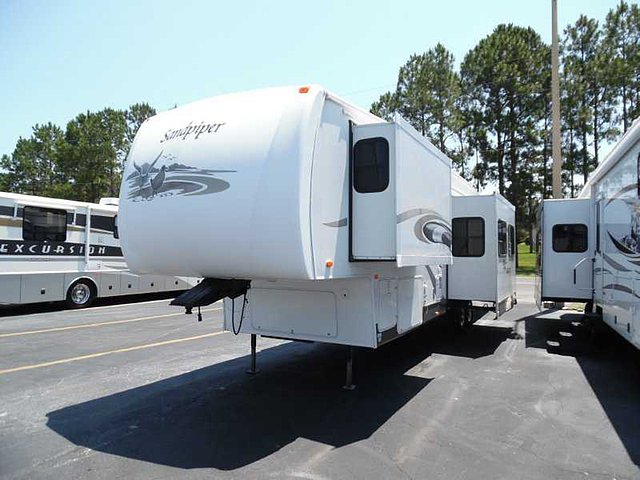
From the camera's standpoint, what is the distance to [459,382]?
19.3 feet

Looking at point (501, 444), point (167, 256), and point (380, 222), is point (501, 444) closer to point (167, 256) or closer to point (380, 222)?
point (380, 222)

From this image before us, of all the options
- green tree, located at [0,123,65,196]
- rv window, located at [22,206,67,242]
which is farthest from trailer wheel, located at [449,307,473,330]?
green tree, located at [0,123,65,196]

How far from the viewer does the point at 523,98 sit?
27.2 meters

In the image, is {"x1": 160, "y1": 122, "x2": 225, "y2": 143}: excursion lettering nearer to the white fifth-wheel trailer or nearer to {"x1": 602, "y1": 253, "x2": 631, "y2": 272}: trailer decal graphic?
the white fifth-wheel trailer

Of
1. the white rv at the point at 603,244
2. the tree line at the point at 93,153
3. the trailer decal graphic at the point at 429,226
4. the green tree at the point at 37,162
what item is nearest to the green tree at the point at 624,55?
the white rv at the point at 603,244

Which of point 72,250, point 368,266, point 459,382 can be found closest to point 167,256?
point 368,266

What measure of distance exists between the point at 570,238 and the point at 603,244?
1.94 meters

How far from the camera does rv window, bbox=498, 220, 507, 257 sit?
8453 mm

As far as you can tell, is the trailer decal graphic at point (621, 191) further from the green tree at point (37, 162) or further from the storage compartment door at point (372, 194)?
the green tree at point (37, 162)

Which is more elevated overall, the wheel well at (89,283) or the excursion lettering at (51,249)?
the excursion lettering at (51,249)

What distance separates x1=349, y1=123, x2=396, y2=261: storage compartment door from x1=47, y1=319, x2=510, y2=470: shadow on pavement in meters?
1.64

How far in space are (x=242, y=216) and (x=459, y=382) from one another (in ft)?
11.9

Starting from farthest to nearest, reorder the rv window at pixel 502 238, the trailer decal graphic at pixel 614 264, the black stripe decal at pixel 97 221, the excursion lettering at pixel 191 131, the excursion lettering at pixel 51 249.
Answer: the black stripe decal at pixel 97 221, the excursion lettering at pixel 51 249, the rv window at pixel 502 238, the trailer decal graphic at pixel 614 264, the excursion lettering at pixel 191 131

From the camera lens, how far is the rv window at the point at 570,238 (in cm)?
908
